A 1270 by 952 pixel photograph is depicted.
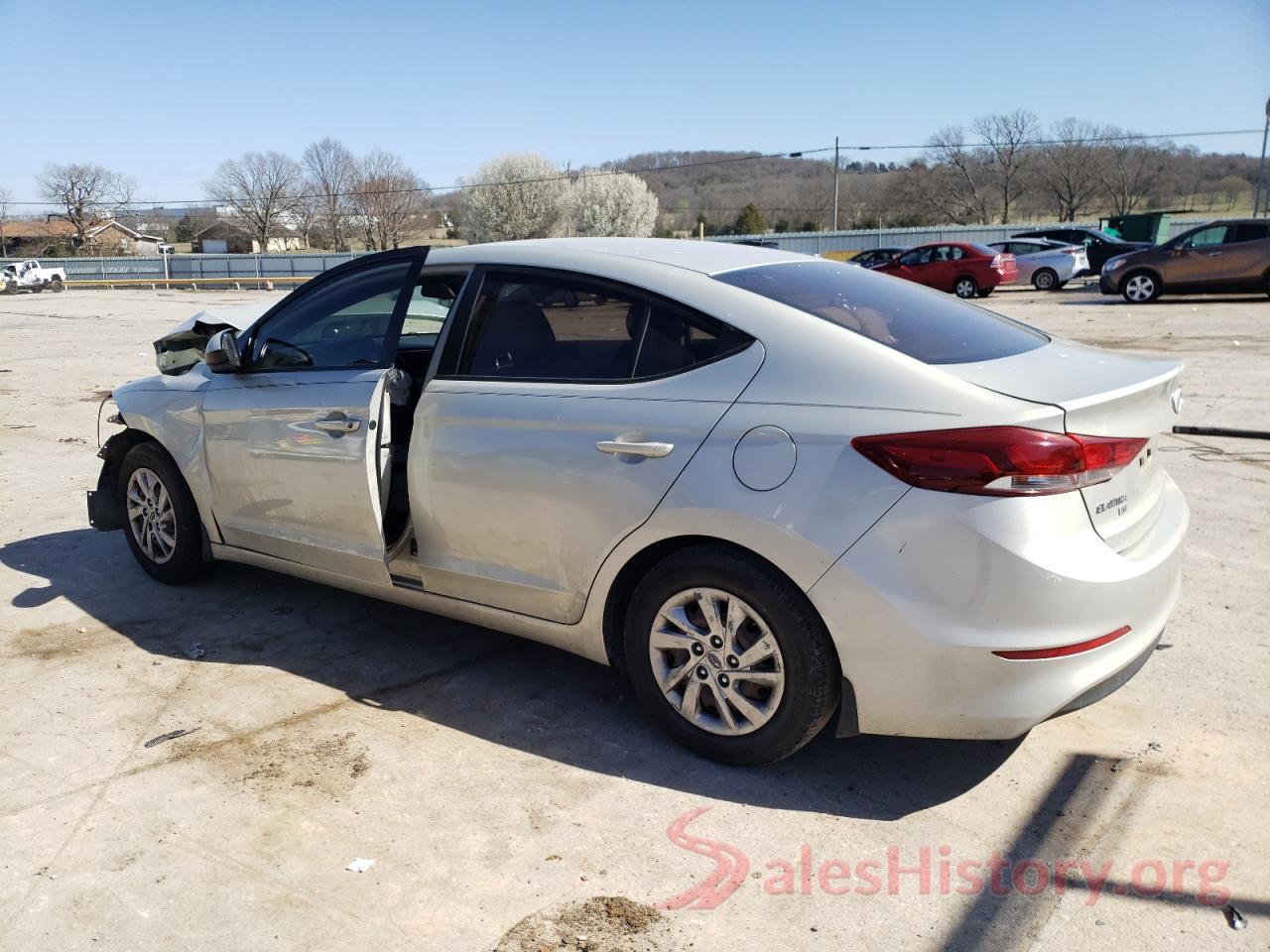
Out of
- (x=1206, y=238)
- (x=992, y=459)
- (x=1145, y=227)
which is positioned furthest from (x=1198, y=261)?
(x=1145, y=227)

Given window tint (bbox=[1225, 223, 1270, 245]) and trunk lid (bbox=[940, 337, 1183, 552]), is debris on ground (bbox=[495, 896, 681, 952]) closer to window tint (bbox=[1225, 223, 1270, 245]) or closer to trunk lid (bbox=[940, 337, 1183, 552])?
trunk lid (bbox=[940, 337, 1183, 552])

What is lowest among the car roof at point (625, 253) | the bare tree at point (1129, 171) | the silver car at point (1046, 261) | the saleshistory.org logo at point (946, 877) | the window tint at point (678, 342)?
the saleshistory.org logo at point (946, 877)

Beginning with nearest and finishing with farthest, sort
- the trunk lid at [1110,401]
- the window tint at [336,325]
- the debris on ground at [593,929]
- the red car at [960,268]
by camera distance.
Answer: the debris on ground at [593,929] → the trunk lid at [1110,401] → the window tint at [336,325] → the red car at [960,268]

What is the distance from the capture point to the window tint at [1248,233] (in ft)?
67.3

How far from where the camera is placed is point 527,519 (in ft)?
12.2

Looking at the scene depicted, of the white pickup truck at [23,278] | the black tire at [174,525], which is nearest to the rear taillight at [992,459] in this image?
the black tire at [174,525]

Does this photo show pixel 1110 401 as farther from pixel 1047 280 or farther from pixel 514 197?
pixel 514 197

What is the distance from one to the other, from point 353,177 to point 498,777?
87.9 meters

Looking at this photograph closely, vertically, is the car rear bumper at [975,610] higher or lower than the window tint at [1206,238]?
lower

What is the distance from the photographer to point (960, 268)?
27250 mm

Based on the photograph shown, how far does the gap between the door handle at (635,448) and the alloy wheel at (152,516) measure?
2.86 metres

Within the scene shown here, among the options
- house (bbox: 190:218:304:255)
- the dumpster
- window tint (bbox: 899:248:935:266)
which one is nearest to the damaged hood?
window tint (bbox: 899:248:935:266)

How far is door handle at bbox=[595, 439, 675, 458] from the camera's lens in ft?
11.0

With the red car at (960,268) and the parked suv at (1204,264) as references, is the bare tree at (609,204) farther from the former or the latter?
the parked suv at (1204,264)
